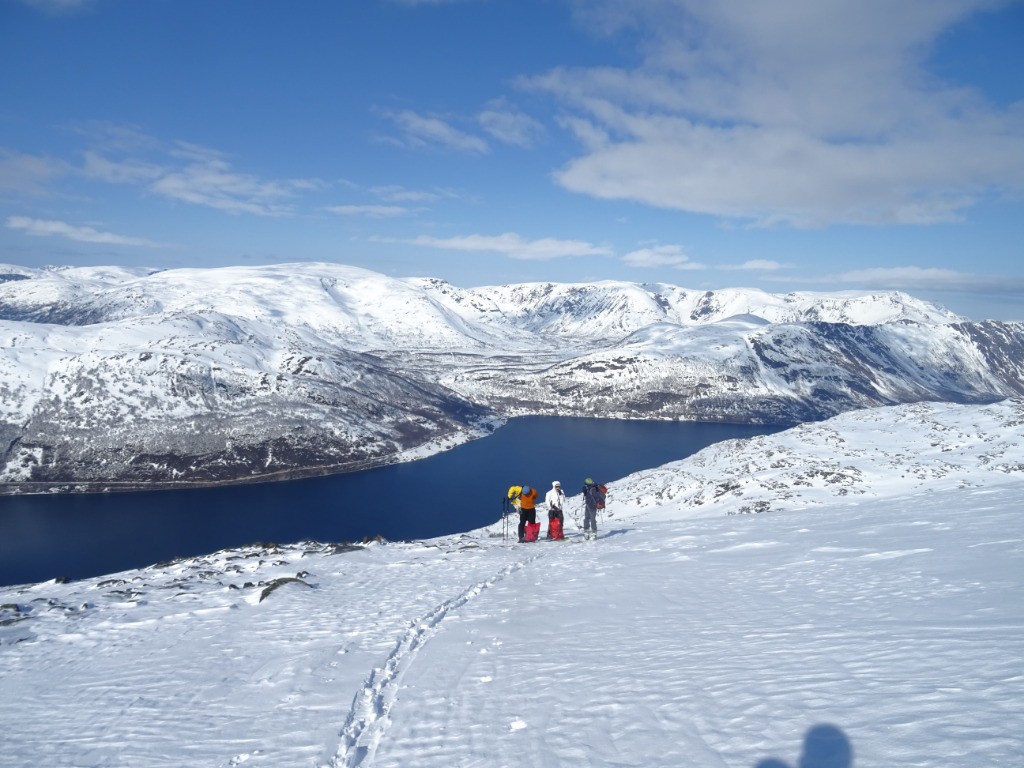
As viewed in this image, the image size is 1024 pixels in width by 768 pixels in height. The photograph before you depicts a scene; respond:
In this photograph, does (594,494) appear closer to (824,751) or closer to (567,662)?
(567,662)

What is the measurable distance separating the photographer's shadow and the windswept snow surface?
0.11ft

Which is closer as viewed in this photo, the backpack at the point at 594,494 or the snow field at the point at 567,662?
the snow field at the point at 567,662

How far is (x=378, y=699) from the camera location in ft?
29.7

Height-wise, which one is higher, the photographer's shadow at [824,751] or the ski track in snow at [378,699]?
the photographer's shadow at [824,751]

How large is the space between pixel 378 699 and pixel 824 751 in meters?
6.78

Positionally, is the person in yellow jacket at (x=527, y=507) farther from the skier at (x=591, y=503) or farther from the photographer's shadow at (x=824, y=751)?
the photographer's shadow at (x=824, y=751)

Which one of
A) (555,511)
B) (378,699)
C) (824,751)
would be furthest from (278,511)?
(824,751)

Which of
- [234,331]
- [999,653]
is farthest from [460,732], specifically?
[234,331]

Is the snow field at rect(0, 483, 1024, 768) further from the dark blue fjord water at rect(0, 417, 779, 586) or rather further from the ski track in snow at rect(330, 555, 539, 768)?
the dark blue fjord water at rect(0, 417, 779, 586)

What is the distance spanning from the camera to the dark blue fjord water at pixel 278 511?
70625 mm

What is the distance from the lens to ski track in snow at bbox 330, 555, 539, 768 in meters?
7.44

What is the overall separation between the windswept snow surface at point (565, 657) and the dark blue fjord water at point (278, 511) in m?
53.1

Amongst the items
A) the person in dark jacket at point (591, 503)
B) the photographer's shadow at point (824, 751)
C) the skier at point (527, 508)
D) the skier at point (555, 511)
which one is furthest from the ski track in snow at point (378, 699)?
the person in dark jacket at point (591, 503)

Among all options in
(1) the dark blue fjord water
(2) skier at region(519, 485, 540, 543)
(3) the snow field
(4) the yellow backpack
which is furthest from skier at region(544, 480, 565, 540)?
(1) the dark blue fjord water
